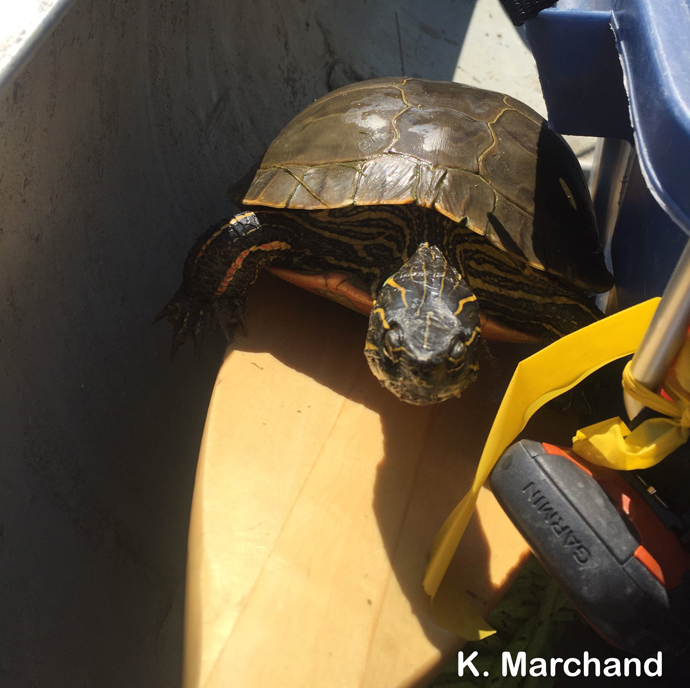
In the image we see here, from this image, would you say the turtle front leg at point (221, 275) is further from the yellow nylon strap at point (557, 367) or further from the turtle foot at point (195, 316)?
the yellow nylon strap at point (557, 367)

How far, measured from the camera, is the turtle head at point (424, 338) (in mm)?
1503

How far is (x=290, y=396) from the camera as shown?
1979 mm

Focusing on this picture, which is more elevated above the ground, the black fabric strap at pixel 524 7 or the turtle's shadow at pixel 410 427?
the black fabric strap at pixel 524 7

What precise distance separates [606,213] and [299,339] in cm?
142

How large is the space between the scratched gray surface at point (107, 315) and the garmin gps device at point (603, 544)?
1257 millimetres

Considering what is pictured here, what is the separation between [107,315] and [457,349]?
117 centimetres

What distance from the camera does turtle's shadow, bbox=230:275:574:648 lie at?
1.67 m

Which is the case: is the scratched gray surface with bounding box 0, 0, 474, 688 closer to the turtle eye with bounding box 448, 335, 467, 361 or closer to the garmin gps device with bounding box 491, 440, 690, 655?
the turtle eye with bounding box 448, 335, 467, 361

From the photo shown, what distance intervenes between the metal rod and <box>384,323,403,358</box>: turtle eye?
548 mm

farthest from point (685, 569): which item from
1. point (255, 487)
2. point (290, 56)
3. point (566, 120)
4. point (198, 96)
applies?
point (290, 56)

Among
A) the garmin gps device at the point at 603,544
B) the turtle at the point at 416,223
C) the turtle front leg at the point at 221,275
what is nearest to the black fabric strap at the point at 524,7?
the turtle at the point at 416,223

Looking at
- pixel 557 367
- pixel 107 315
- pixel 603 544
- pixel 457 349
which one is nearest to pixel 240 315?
pixel 107 315

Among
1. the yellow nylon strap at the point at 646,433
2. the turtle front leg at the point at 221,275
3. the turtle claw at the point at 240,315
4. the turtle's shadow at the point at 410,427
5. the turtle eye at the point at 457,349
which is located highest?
the turtle front leg at the point at 221,275

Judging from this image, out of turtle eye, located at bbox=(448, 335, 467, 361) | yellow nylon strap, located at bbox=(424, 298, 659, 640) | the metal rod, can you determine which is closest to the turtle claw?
turtle eye, located at bbox=(448, 335, 467, 361)
